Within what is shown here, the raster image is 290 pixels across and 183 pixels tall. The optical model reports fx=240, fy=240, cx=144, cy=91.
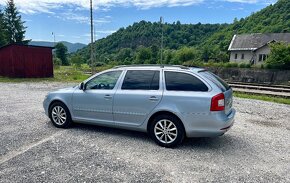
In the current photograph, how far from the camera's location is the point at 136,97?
17.0 feet

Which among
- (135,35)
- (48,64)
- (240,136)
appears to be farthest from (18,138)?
(135,35)

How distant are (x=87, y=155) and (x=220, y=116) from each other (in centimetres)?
266

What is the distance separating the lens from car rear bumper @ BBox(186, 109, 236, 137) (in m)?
4.61

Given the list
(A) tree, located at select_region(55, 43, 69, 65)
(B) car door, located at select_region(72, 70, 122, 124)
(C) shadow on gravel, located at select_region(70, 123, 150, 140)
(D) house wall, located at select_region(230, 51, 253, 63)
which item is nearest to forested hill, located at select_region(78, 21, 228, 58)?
(A) tree, located at select_region(55, 43, 69, 65)

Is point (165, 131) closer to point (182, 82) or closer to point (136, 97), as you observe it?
point (136, 97)

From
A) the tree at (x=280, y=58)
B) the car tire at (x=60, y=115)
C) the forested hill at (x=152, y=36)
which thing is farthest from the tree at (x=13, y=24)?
the car tire at (x=60, y=115)

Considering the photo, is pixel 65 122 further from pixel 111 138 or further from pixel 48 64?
pixel 48 64

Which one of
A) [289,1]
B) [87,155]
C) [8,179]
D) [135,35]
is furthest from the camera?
[135,35]

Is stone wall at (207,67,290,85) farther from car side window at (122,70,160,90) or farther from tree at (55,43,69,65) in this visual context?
tree at (55,43,69,65)

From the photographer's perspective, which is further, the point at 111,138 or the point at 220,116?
the point at 111,138

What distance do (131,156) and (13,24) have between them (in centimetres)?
5978

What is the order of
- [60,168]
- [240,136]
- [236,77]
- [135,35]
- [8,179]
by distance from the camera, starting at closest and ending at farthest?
[8,179] < [60,168] < [240,136] < [236,77] < [135,35]

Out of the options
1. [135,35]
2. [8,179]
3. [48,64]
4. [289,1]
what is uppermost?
[289,1]

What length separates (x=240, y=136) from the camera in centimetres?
585
